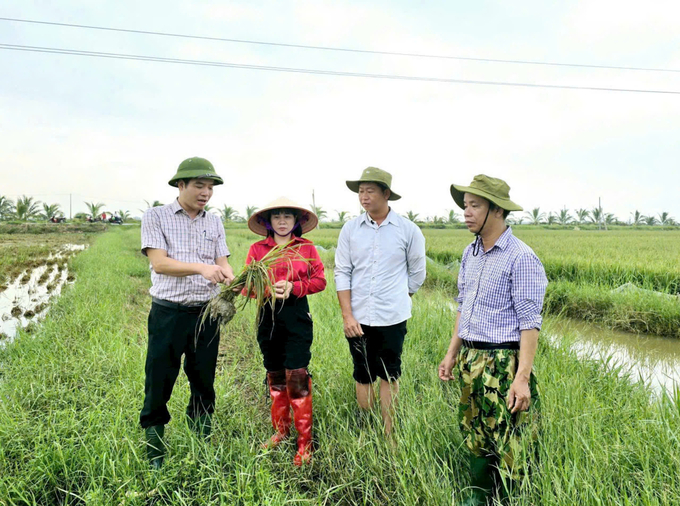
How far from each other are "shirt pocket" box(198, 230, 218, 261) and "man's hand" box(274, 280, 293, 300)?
42cm

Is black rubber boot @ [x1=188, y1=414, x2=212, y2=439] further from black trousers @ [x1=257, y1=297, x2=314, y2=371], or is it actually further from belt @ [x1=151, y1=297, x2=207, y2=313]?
belt @ [x1=151, y1=297, x2=207, y2=313]

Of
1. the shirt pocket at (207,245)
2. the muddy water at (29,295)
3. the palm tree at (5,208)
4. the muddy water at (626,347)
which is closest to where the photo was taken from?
the shirt pocket at (207,245)

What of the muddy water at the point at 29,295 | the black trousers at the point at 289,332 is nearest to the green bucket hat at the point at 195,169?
the black trousers at the point at 289,332

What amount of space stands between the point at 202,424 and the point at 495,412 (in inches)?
58.2

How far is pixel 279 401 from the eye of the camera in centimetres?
233

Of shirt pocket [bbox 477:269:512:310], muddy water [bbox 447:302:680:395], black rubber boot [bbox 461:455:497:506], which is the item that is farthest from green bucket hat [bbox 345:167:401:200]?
muddy water [bbox 447:302:680:395]

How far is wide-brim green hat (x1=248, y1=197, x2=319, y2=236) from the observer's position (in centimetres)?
223

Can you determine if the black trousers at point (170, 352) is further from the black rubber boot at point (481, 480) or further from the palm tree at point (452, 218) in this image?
the palm tree at point (452, 218)

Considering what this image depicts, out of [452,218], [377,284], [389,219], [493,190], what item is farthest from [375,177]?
[452,218]

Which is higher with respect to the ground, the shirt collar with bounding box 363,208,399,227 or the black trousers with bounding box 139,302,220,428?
the shirt collar with bounding box 363,208,399,227

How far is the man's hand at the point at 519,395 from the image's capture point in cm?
156

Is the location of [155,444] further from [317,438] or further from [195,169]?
[195,169]

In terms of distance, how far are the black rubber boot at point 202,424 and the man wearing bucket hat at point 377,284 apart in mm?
838

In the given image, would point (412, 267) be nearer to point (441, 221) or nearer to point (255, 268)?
point (255, 268)
